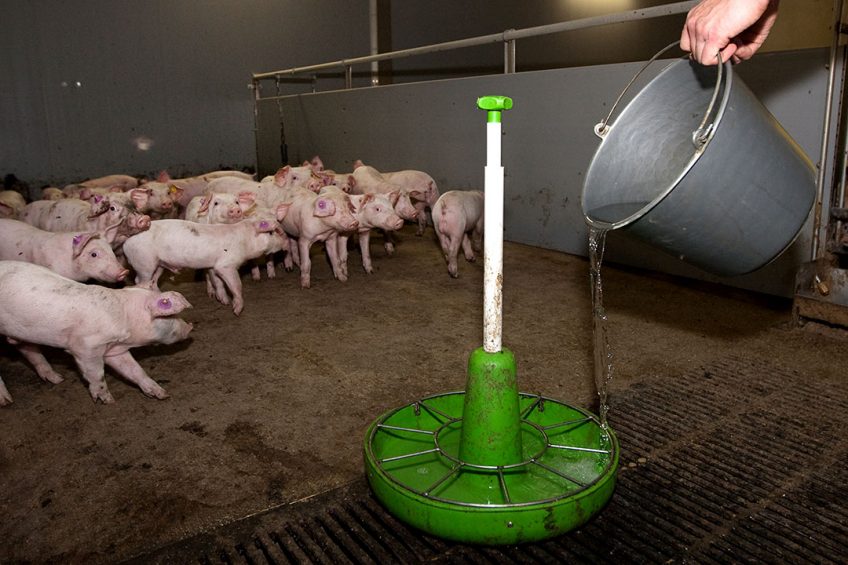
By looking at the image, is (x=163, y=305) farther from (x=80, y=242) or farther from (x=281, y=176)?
(x=281, y=176)

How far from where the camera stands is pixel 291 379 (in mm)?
3721

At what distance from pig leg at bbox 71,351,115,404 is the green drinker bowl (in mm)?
1663

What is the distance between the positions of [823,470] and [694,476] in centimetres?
52

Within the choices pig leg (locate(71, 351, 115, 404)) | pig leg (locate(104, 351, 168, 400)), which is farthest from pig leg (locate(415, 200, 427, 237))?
pig leg (locate(71, 351, 115, 404))

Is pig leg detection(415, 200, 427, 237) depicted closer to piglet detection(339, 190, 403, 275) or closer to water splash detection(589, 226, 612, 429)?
piglet detection(339, 190, 403, 275)

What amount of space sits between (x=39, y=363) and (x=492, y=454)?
2775 mm

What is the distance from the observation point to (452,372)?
12.2 feet

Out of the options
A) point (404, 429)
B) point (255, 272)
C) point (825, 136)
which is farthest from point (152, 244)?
point (825, 136)

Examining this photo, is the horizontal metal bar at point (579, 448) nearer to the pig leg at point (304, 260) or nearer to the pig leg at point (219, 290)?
the pig leg at point (219, 290)

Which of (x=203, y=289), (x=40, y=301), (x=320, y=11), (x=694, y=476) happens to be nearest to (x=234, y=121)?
(x=320, y=11)

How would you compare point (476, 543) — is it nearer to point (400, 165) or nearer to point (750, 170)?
point (750, 170)

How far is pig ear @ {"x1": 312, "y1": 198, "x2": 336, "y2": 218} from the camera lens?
18.4 feet

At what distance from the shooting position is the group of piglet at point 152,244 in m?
3.33

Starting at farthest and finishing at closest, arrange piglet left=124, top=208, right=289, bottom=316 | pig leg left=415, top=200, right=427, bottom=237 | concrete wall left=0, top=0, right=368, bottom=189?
concrete wall left=0, top=0, right=368, bottom=189
pig leg left=415, top=200, right=427, bottom=237
piglet left=124, top=208, right=289, bottom=316
